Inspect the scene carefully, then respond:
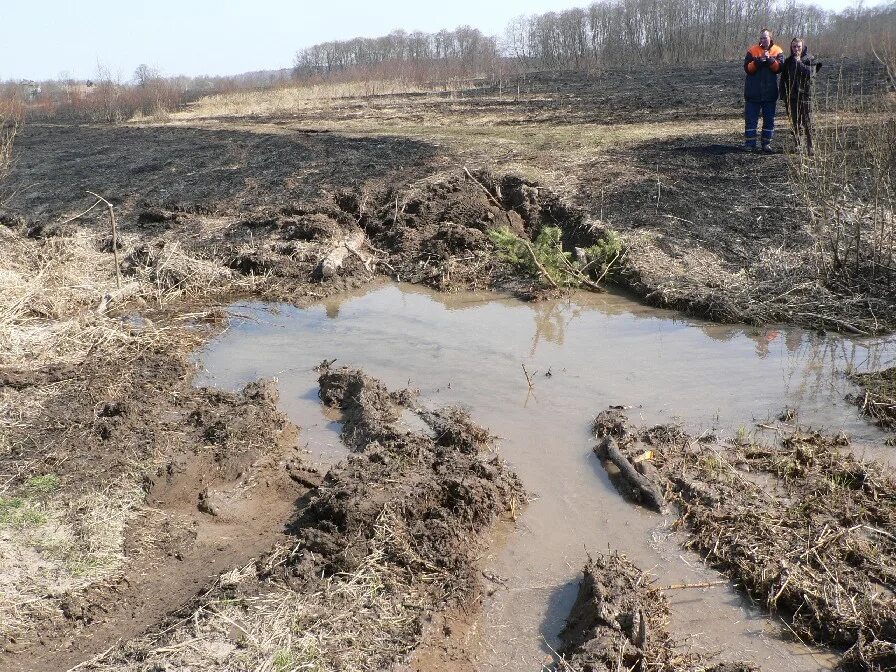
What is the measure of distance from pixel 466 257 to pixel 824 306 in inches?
185

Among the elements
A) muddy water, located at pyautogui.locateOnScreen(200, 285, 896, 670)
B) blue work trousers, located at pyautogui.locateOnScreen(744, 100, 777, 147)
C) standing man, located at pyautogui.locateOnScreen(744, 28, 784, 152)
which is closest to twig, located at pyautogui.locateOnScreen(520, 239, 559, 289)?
muddy water, located at pyautogui.locateOnScreen(200, 285, 896, 670)

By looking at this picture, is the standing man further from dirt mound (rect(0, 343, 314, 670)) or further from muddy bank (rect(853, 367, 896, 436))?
dirt mound (rect(0, 343, 314, 670))

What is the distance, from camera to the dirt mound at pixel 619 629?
3.45 metres

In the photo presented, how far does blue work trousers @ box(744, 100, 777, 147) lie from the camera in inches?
472

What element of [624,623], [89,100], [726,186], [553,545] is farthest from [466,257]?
[89,100]

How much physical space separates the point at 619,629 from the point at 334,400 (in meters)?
3.64

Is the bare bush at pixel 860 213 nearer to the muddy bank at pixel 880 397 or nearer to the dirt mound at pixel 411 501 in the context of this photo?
the muddy bank at pixel 880 397

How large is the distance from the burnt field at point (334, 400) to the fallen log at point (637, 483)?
14 centimetres

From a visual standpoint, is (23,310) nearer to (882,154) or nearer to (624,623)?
(624,623)

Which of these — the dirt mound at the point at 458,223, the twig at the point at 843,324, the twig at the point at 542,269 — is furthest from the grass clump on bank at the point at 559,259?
the twig at the point at 843,324

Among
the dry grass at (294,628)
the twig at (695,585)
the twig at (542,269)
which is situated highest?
the twig at (542,269)

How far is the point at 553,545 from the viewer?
4539 millimetres

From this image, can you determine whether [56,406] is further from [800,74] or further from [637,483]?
[800,74]

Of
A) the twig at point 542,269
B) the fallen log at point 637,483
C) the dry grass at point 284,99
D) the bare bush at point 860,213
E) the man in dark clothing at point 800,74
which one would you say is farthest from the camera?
the dry grass at point 284,99
